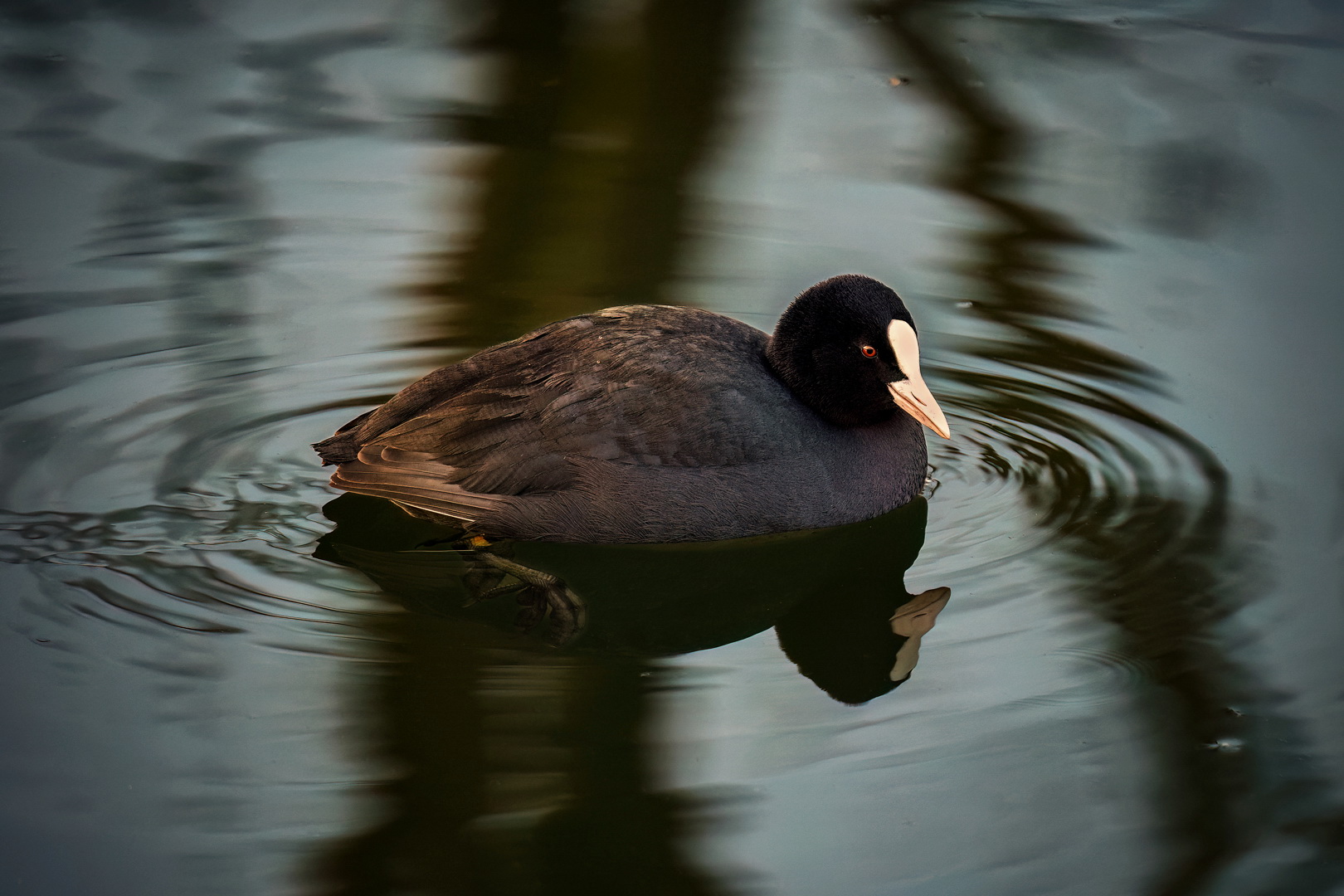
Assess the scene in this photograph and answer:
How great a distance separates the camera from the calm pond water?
3.52 metres

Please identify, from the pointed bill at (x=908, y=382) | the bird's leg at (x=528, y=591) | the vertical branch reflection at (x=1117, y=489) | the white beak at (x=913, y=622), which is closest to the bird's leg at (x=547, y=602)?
the bird's leg at (x=528, y=591)

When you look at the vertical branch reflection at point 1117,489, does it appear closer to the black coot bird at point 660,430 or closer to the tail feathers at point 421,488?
the black coot bird at point 660,430

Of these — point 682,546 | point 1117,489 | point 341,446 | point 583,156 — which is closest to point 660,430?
point 682,546

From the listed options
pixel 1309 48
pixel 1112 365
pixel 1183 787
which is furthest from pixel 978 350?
pixel 1309 48

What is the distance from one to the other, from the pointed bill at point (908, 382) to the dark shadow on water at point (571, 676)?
1.39 feet

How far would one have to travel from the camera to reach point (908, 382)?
484cm

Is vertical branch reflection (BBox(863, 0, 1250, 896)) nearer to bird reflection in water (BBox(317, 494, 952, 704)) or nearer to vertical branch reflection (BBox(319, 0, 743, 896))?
bird reflection in water (BBox(317, 494, 952, 704))

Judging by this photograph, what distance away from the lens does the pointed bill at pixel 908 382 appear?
482cm

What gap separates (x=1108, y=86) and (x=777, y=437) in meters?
4.62

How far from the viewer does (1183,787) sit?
368cm

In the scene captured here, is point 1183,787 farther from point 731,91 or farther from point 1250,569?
point 731,91

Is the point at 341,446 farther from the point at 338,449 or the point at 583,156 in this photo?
the point at 583,156

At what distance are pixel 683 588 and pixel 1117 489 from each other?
5.30 ft

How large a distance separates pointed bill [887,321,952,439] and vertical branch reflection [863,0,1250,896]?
55 cm
